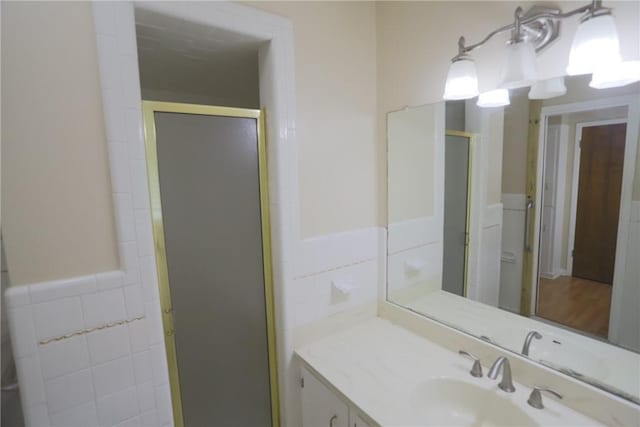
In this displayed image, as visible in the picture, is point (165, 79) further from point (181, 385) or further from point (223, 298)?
point (181, 385)

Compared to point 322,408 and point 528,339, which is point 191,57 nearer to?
point 322,408

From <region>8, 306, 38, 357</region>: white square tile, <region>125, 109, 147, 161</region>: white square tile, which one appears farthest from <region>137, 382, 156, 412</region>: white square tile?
<region>125, 109, 147, 161</region>: white square tile

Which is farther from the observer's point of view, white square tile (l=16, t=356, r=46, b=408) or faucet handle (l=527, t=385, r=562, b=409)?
faucet handle (l=527, t=385, r=562, b=409)

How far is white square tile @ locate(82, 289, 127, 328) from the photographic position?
3.21 ft

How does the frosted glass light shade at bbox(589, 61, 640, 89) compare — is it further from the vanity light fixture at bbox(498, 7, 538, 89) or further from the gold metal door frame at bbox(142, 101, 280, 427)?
the gold metal door frame at bbox(142, 101, 280, 427)

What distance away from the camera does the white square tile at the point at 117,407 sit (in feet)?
3.35

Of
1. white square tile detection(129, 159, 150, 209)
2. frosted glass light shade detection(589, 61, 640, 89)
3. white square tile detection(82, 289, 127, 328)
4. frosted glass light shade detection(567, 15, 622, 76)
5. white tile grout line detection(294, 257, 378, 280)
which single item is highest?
frosted glass light shade detection(567, 15, 622, 76)

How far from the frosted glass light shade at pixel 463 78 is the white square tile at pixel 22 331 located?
5.37 feet

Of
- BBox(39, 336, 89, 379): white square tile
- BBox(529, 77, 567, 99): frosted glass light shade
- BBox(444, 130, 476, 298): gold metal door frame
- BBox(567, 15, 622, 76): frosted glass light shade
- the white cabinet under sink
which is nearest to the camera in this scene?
BBox(567, 15, 622, 76): frosted glass light shade

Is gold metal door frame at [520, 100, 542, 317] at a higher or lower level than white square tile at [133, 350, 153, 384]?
higher

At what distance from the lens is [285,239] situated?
4.48ft

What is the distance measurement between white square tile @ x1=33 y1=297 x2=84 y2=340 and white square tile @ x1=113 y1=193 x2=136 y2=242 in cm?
24

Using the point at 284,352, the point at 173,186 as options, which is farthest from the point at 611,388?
the point at 173,186

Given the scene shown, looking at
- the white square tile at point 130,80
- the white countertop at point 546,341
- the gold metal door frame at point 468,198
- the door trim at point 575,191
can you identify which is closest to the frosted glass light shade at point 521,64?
the door trim at point 575,191
